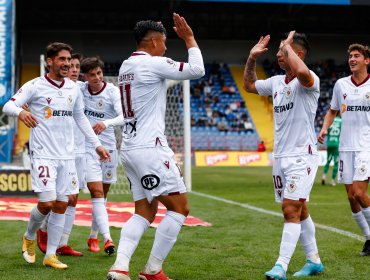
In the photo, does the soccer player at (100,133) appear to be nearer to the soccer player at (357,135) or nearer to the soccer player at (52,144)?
the soccer player at (52,144)

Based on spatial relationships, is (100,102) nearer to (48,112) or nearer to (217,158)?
(48,112)

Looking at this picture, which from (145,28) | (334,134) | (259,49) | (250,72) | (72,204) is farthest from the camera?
(334,134)

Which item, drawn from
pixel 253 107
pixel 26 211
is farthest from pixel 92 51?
pixel 26 211

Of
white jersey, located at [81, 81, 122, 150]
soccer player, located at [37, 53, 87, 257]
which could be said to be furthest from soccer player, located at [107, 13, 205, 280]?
white jersey, located at [81, 81, 122, 150]

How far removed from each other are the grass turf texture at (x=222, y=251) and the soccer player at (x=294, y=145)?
0.41 m

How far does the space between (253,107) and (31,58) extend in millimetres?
13333

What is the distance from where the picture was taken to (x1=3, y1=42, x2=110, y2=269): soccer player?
21.1 feet

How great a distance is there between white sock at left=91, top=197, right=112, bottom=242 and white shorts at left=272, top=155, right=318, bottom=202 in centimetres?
225

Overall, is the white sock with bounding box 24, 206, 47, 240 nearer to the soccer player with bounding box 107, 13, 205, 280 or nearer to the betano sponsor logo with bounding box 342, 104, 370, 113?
the soccer player with bounding box 107, 13, 205, 280

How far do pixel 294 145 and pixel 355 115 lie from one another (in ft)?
6.03

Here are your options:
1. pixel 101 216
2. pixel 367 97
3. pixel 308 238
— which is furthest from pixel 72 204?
pixel 367 97

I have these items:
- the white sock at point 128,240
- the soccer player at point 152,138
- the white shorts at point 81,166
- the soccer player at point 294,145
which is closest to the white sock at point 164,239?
the soccer player at point 152,138

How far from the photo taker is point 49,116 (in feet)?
21.5

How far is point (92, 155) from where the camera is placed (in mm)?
7742
